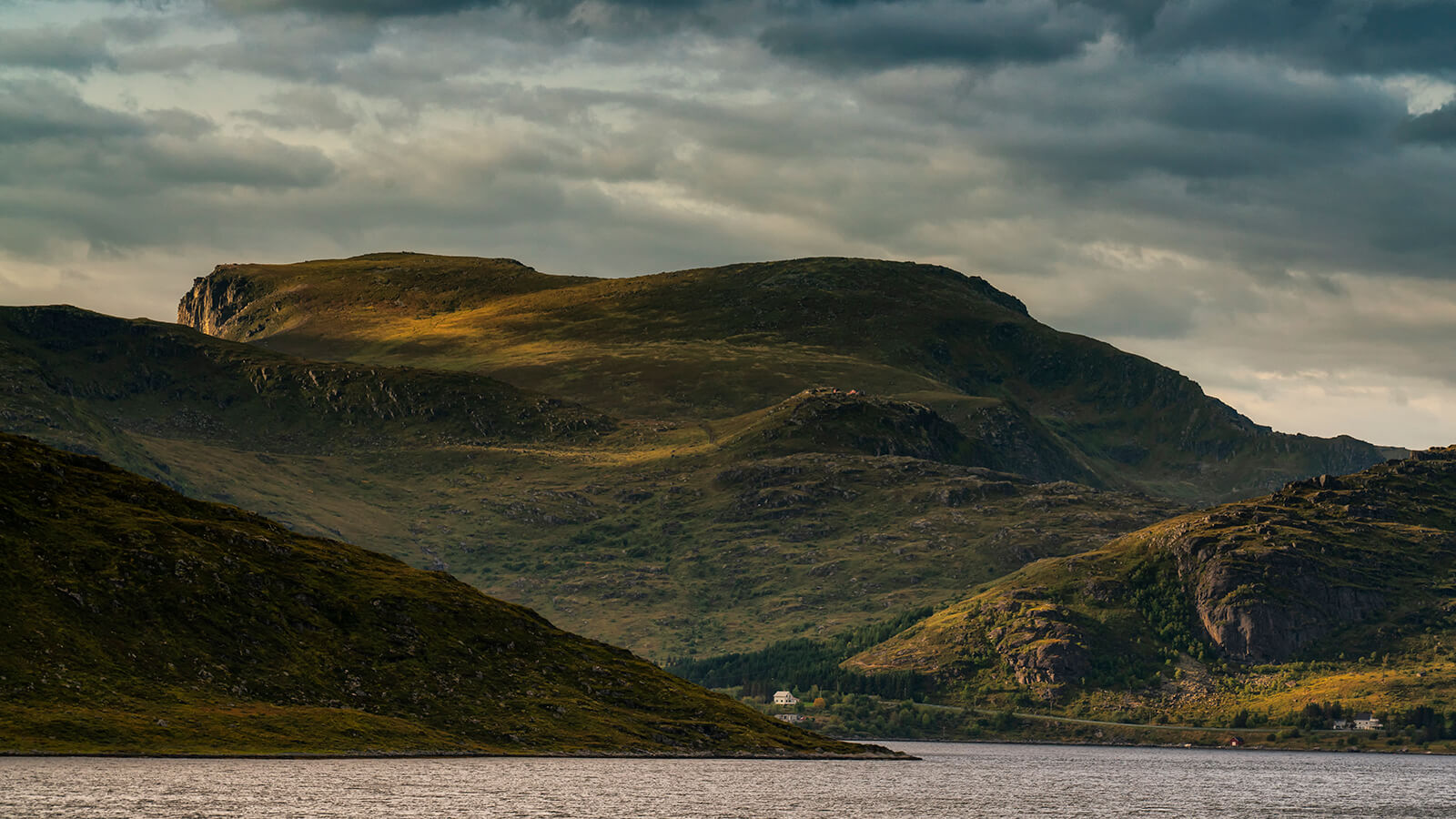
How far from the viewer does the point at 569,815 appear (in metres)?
194

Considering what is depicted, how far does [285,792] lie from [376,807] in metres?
16.6

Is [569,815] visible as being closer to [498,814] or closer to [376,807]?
[498,814]

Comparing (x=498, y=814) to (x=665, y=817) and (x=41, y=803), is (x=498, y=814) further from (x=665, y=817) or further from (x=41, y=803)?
(x=41, y=803)

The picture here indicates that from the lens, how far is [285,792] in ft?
655

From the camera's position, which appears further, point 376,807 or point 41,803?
point 376,807

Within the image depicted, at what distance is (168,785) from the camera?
7618 inches

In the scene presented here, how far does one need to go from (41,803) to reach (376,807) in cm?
4017

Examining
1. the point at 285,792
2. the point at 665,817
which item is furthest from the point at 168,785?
the point at 665,817

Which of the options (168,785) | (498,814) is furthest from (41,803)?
(498,814)

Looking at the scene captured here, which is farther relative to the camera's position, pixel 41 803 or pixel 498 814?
pixel 498 814

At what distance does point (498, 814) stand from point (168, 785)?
4144 cm

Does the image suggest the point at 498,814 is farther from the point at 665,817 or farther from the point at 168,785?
the point at 168,785

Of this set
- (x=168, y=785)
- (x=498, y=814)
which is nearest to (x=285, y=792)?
(x=168, y=785)

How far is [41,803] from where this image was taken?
162875mm
